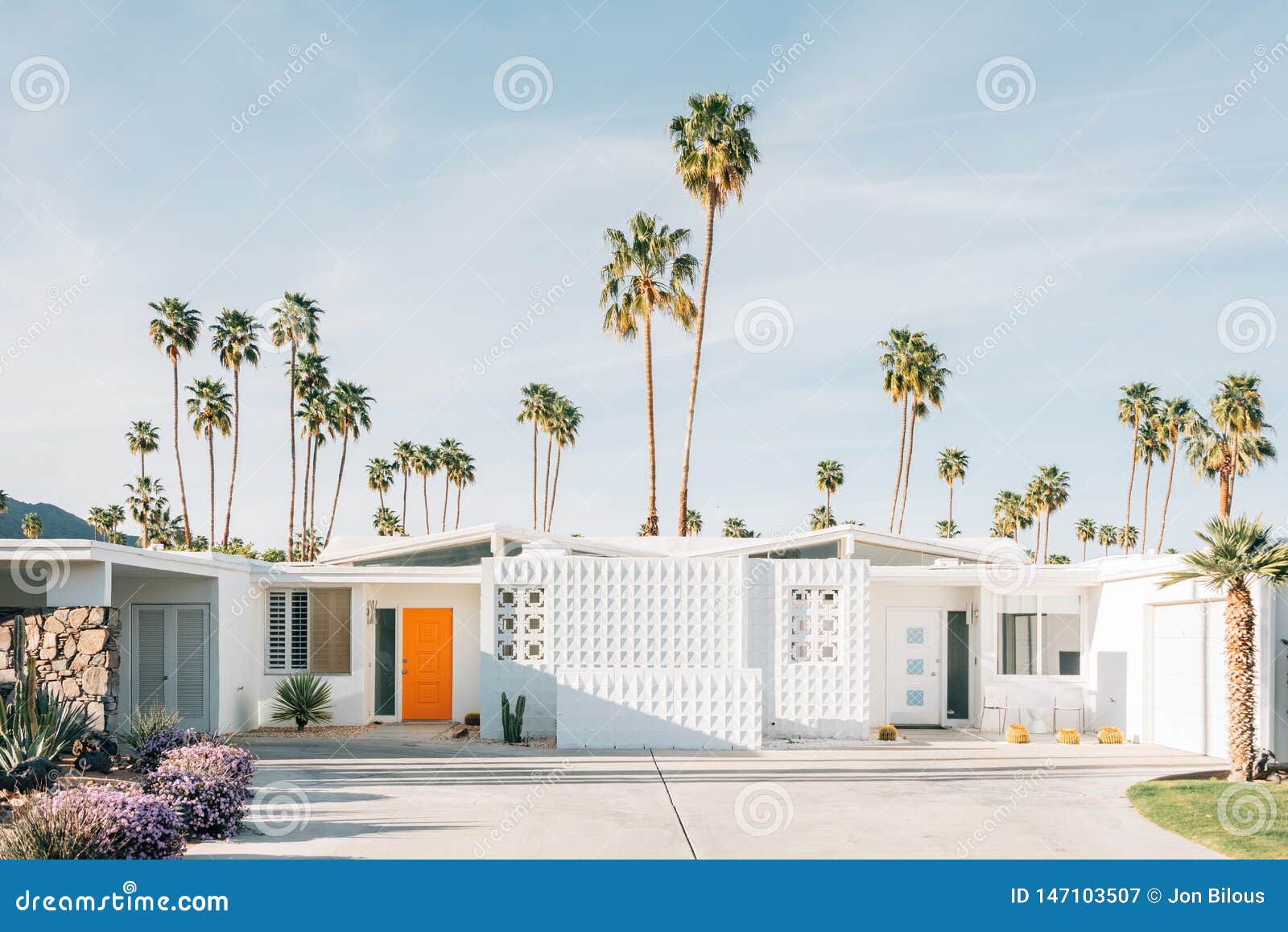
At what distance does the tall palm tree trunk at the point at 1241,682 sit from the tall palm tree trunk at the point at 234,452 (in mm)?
34132

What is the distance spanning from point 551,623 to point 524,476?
33403 millimetres

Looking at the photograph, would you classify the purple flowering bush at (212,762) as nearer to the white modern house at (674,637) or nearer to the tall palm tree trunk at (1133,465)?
the white modern house at (674,637)

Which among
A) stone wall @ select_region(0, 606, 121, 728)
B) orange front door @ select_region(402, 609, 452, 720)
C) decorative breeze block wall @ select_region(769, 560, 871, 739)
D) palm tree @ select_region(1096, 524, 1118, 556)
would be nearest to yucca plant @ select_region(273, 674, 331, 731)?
orange front door @ select_region(402, 609, 452, 720)

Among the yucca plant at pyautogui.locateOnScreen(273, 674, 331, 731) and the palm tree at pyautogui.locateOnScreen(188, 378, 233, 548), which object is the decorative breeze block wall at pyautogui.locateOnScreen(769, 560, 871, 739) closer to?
the yucca plant at pyautogui.locateOnScreen(273, 674, 331, 731)

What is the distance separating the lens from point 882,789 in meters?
11.8

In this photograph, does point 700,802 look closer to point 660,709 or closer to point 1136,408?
point 660,709

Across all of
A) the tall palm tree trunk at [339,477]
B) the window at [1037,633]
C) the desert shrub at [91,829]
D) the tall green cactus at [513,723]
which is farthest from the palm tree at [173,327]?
the desert shrub at [91,829]

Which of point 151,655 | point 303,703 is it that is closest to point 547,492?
point 303,703

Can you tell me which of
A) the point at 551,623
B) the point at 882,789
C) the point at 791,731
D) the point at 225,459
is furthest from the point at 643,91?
the point at 225,459

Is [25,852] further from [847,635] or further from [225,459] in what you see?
[225,459]

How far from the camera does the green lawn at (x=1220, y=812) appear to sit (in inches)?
345

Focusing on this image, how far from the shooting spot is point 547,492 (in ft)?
163

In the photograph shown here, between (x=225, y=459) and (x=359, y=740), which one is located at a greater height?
(x=225, y=459)

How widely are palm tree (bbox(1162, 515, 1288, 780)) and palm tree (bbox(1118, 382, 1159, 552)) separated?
119 feet
